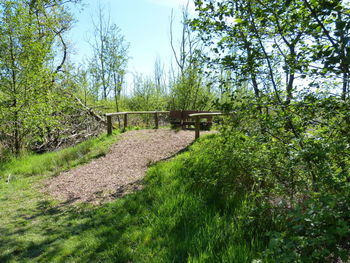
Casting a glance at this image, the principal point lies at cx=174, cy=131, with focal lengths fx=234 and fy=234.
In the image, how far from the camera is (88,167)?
7.58 metres

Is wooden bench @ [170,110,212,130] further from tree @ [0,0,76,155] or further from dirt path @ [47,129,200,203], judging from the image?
tree @ [0,0,76,155]

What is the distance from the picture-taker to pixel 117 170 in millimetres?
7051

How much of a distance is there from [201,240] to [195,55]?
8.34ft

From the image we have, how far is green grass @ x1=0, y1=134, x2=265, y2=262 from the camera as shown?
9.30 feet

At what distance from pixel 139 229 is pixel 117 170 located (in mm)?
3612

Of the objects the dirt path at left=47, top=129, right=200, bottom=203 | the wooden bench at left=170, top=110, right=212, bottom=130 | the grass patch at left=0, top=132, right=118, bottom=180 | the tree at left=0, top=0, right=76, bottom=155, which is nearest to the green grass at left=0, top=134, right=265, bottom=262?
the dirt path at left=47, top=129, right=200, bottom=203

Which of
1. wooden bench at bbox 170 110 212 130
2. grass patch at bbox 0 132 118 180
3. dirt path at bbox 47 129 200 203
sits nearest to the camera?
dirt path at bbox 47 129 200 203

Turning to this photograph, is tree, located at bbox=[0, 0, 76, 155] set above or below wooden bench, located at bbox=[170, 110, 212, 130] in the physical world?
above

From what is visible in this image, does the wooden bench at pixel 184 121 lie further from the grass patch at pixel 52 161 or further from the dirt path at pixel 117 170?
the grass patch at pixel 52 161

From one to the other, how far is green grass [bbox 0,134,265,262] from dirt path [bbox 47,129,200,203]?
58 centimetres

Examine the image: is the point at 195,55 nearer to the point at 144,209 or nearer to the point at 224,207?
the point at 224,207

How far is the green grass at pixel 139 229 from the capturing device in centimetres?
283

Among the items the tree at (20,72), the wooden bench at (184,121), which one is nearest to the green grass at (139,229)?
the tree at (20,72)

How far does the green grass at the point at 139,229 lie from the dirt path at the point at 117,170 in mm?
578
